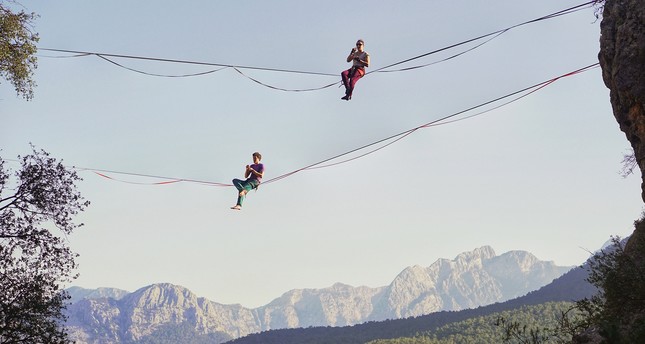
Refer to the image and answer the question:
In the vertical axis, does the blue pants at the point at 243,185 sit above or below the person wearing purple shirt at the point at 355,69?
below

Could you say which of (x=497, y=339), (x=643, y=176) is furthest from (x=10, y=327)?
(x=497, y=339)

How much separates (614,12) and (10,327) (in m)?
24.0

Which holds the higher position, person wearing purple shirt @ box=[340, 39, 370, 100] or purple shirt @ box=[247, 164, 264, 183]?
person wearing purple shirt @ box=[340, 39, 370, 100]

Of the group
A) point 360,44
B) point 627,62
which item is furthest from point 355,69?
point 627,62

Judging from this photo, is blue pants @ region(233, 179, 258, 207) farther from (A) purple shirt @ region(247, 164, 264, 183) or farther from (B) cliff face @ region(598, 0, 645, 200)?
(B) cliff face @ region(598, 0, 645, 200)

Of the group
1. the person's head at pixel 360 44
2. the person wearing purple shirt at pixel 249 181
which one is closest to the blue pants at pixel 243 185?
the person wearing purple shirt at pixel 249 181

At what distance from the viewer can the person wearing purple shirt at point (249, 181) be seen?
755 inches

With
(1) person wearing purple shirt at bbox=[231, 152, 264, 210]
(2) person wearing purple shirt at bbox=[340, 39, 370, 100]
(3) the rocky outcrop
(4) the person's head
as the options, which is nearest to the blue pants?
(1) person wearing purple shirt at bbox=[231, 152, 264, 210]

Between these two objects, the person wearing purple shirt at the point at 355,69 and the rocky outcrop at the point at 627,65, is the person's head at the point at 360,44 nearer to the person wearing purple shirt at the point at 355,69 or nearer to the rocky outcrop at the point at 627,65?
the person wearing purple shirt at the point at 355,69

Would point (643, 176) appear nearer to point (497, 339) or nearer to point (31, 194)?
point (31, 194)

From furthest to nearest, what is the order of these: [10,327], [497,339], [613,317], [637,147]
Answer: [497,339] < [637,147] < [10,327] < [613,317]

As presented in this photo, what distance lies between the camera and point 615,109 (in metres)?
20.2

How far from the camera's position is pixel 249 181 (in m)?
19.4

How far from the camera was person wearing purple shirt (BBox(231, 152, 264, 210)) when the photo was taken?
62.9ft
